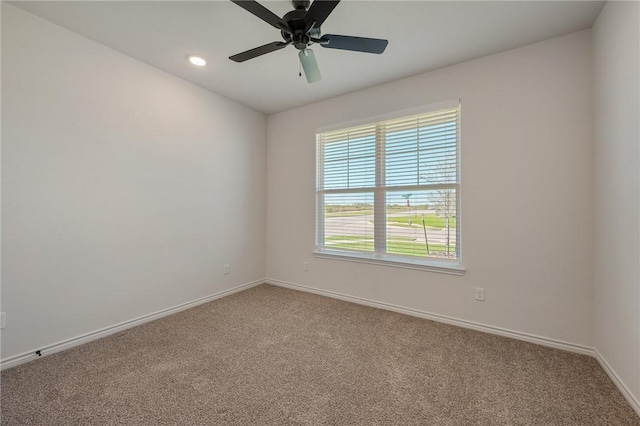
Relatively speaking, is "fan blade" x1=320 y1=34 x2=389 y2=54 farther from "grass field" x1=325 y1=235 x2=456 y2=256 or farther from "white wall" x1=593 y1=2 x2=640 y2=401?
"grass field" x1=325 y1=235 x2=456 y2=256

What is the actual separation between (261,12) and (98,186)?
6.60 ft

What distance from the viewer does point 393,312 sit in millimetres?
2857

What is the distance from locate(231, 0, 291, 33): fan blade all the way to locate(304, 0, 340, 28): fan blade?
0.53 feet

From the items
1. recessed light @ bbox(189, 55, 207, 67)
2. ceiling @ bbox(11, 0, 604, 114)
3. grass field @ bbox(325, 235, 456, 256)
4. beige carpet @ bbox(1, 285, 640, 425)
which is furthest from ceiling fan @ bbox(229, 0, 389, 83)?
beige carpet @ bbox(1, 285, 640, 425)

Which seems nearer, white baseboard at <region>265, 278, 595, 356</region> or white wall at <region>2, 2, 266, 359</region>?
white wall at <region>2, 2, 266, 359</region>

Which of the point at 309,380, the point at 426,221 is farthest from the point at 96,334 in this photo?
the point at 426,221

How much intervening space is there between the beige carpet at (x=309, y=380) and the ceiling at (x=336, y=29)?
2561mm

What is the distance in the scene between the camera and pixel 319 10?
1452 mm

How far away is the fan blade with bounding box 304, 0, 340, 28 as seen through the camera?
137 cm

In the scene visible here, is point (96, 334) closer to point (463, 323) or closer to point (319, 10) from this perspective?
point (319, 10)

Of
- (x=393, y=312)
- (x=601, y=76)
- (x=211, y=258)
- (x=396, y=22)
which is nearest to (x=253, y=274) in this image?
(x=211, y=258)

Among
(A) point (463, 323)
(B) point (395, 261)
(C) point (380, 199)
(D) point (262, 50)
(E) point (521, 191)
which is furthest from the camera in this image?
(C) point (380, 199)

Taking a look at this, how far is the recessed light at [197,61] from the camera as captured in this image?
2.44 meters

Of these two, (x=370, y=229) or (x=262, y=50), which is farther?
(x=370, y=229)
